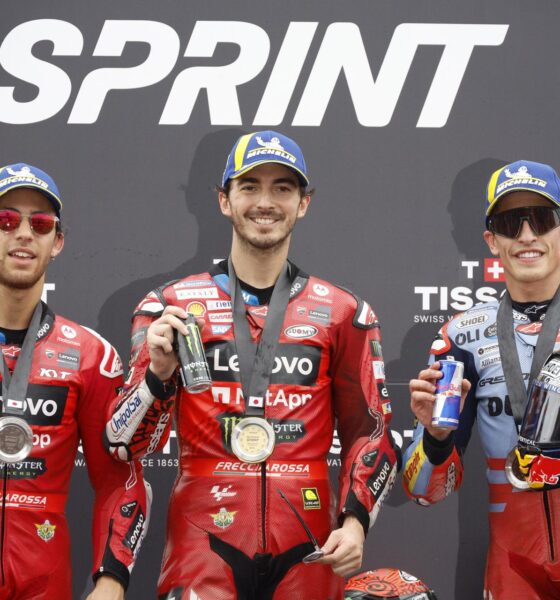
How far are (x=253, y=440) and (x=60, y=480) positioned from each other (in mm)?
668

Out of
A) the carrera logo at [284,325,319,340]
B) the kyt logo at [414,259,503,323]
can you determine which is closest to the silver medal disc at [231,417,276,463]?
the carrera logo at [284,325,319,340]

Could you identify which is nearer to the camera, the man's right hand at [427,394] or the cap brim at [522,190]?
the man's right hand at [427,394]

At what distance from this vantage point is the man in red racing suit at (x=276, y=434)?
2688 millimetres

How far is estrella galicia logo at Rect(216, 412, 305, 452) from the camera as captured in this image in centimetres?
277

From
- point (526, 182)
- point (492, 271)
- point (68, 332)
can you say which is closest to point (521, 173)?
point (526, 182)

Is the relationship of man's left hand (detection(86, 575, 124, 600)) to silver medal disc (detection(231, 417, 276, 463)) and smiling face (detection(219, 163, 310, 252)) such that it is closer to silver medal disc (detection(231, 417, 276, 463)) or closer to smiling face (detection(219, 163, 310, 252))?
silver medal disc (detection(231, 417, 276, 463))

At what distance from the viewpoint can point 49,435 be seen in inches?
115

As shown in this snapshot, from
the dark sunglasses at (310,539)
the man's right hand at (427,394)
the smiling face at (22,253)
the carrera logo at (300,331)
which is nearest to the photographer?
the dark sunglasses at (310,539)

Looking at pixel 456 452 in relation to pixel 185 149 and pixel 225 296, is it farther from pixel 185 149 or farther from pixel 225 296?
pixel 185 149

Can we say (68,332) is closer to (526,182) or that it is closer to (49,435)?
(49,435)

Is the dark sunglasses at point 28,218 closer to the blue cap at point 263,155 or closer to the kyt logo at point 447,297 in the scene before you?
the blue cap at point 263,155

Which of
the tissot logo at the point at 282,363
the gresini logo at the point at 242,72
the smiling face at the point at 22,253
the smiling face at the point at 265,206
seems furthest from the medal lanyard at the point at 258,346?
the gresini logo at the point at 242,72

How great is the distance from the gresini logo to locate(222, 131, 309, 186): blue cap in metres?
0.81

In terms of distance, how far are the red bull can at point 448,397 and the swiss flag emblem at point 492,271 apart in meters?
1.21
